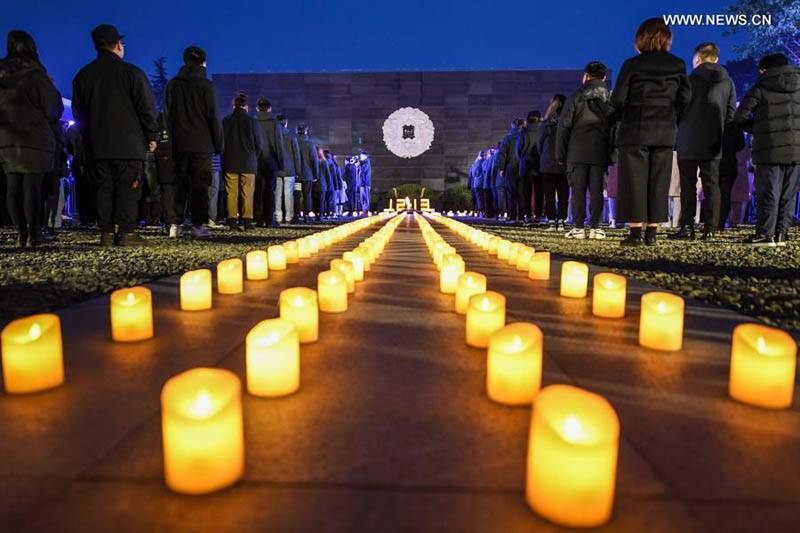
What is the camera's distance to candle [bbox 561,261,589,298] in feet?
7.94

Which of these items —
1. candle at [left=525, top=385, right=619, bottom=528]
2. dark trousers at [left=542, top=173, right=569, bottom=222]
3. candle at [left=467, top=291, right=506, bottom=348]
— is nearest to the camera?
candle at [left=525, top=385, right=619, bottom=528]

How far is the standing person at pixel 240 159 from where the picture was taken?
7023 mm

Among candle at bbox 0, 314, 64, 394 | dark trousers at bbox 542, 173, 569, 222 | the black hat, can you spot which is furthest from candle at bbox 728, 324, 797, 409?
dark trousers at bbox 542, 173, 569, 222

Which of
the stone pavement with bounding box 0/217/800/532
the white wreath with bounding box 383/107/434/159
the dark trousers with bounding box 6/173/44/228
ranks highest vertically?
the white wreath with bounding box 383/107/434/159

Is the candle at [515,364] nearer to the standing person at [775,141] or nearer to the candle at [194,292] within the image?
the candle at [194,292]

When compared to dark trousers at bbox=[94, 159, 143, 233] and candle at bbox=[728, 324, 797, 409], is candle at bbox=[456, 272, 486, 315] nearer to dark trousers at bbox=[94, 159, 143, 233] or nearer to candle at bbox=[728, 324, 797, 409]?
candle at bbox=[728, 324, 797, 409]

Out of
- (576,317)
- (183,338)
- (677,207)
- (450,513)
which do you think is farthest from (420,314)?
(677,207)

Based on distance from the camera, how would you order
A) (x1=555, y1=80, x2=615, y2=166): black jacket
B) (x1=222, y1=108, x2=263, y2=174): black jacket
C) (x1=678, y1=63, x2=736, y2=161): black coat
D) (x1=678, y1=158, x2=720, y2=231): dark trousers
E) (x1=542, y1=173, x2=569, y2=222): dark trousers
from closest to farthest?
1. (x1=678, y1=63, x2=736, y2=161): black coat
2. (x1=678, y1=158, x2=720, y2=231): dark trousers
3. (x1=555, y1=80, x2=615, y2=166): black jacket
4. (x1=222, y1=108, x2=263, y2=174): black jacket
5. (x1=542, y1=173, x2=569, y2=222): dark trousers

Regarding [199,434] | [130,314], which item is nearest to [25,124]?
[130,314]

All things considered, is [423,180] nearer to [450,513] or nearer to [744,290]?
[744,290]

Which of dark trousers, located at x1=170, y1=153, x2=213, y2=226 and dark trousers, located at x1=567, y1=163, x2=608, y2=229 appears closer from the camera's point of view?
dark trousers, located at x1=170, y1=153, x2=213, y2=226

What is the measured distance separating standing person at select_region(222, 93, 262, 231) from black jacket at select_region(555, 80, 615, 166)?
3.65 meters

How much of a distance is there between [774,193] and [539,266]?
295 cm

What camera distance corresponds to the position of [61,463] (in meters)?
0.91
